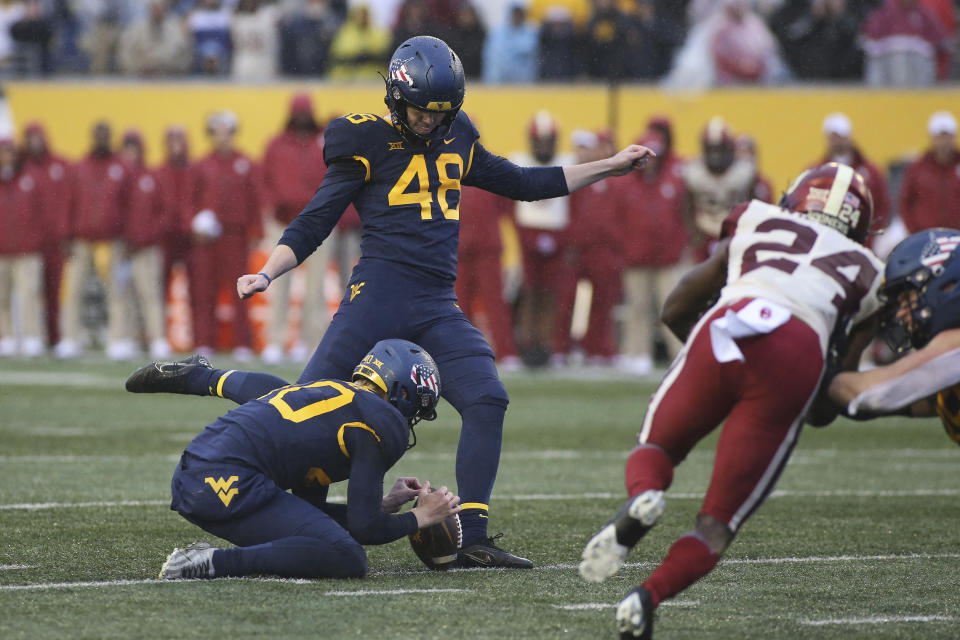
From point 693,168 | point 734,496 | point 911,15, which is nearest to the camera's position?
point 734,496

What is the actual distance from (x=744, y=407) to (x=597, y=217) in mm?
11169

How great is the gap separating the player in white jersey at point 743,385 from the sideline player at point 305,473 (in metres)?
1.06

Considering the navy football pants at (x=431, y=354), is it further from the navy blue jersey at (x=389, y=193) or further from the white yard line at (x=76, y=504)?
the white yard line at (x=76, y=504)

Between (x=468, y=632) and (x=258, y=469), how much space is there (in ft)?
3.68

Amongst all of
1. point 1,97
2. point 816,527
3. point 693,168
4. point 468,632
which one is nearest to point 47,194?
point 1,97

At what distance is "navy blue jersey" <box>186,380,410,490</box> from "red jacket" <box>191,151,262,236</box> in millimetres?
10621

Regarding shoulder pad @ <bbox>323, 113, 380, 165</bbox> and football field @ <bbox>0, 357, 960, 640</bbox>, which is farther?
shoulder pad @ <bbox>323, 113, 380, 165</bbox>

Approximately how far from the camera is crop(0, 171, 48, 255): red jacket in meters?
15.9

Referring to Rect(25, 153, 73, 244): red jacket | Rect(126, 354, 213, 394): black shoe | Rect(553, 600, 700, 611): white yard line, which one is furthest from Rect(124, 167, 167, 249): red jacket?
Rect(553, 600, 700, 611): white yard line

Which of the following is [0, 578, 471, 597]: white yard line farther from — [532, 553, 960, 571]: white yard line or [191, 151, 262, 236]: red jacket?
[191, 151, 262, 236]: red jacket

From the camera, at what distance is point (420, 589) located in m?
4.92

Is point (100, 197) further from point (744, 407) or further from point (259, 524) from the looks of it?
point (744, 407)

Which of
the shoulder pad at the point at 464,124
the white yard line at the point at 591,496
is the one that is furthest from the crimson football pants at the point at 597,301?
the shoulder pad at the point at 464,124

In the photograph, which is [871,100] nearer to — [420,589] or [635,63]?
[635,63]
